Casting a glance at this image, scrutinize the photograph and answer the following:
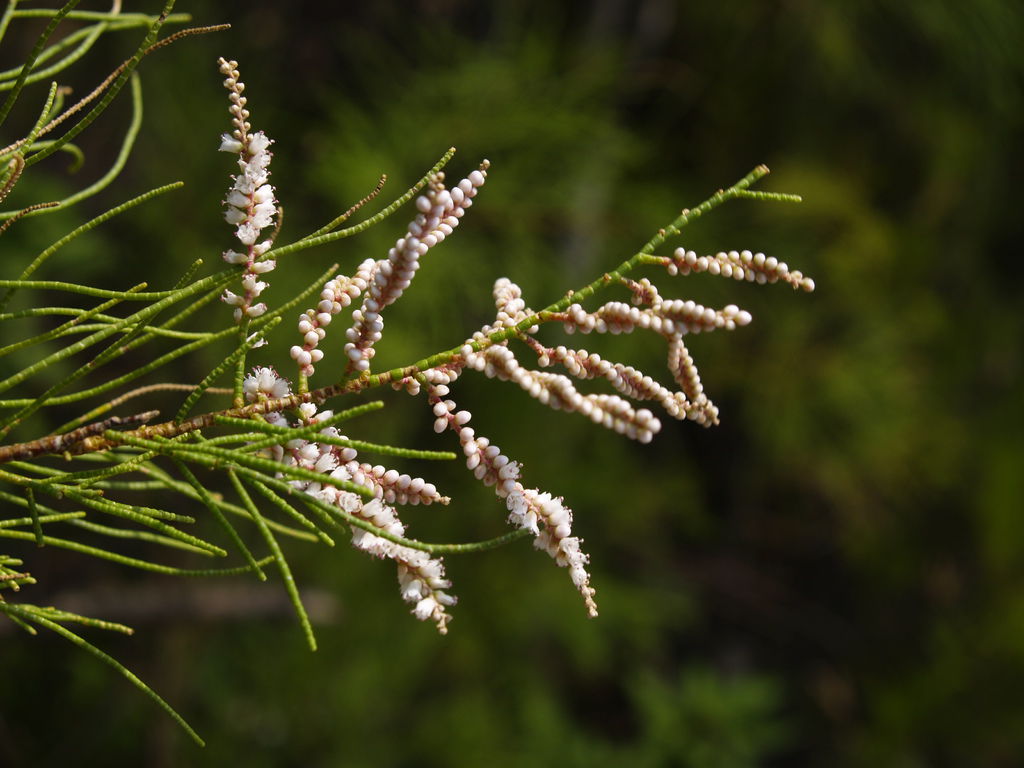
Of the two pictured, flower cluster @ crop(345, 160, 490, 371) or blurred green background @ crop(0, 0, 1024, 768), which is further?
blurred green background @ crop(0, 0, 1024, 768)

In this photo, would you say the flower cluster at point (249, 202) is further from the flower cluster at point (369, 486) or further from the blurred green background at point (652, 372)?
the blurred green background at point (652, 372)

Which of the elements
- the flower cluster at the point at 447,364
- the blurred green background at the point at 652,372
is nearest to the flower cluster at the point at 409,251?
the flower cluster at the point at 447,364

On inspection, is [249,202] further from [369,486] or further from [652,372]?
[652,372]

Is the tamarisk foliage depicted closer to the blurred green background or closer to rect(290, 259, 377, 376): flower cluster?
rect(290, 259, 377, 376): flower cluster

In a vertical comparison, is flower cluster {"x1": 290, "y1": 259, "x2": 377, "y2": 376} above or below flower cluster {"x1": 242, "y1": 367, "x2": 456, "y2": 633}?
above

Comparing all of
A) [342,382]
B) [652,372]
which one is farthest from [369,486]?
[652,372]

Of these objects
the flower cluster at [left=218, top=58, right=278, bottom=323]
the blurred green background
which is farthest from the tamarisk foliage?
the blurred green background

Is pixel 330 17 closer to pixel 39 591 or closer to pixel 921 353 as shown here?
pixel 39 591

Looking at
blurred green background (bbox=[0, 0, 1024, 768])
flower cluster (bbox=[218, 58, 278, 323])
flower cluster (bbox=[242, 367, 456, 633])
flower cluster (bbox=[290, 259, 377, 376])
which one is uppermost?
flower cluster (bbox=[218, 58, 278, 323])
